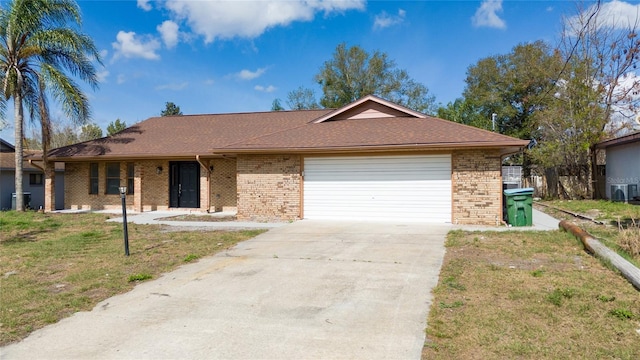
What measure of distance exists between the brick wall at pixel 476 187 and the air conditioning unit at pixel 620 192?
35.5 ft

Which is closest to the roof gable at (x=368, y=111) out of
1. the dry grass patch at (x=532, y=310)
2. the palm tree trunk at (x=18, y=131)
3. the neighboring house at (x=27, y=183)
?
the dry grass patch at (x=532, y=310)

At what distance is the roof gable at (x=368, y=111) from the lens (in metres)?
15.1

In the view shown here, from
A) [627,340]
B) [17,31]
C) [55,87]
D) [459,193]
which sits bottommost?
[627,340]

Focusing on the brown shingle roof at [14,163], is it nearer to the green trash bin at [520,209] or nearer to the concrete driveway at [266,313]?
the concrete driveway at [266,313]

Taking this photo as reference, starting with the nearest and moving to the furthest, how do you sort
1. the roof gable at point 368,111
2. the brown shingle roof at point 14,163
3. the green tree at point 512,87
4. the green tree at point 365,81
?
the roof gable at point 368,111 → the brown shingle roof at point 14,163 → the green tree at point 512,87 → the green tree at point 365,81

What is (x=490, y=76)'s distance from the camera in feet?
110

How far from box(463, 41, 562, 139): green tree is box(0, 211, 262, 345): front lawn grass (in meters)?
28.4

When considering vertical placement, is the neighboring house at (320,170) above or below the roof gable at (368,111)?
below

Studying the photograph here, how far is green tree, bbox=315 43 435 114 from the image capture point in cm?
3831

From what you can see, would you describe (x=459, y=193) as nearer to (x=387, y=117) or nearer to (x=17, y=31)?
(x=387, y=117)

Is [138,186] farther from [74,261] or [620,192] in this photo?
[620,192]

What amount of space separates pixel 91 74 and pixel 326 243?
1371 centimetres

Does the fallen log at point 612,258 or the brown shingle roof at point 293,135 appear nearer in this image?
the fallen log at point 612,258

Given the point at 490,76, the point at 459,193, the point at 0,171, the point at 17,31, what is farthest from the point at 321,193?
the point at 490,76
